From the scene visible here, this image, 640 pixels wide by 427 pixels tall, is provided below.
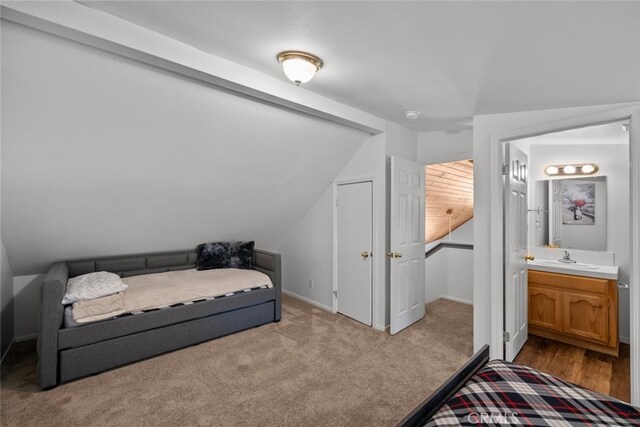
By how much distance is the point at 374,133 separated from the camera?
3443 millimetres

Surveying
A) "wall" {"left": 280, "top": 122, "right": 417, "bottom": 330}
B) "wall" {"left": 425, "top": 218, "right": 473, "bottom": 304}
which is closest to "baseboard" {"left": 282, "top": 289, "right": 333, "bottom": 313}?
"wall" {"left": 280, "top": 122, "right": 417, "bottom": 330}

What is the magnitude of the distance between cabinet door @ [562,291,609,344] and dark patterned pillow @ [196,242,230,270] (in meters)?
3.93

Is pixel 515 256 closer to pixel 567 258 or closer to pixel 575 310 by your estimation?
pixel 575 310

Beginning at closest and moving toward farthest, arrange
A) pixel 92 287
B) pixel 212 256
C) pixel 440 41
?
pixel 440 41, pixel 92 287, pixel 212 256

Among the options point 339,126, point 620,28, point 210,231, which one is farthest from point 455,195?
point 210,231

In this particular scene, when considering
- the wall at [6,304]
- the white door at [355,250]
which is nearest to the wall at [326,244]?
the white door at [355,250]

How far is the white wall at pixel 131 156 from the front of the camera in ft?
6.19

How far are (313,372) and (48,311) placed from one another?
2.13 meters

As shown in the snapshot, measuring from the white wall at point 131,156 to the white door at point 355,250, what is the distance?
0.44 meters

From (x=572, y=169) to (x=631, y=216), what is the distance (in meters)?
1.83

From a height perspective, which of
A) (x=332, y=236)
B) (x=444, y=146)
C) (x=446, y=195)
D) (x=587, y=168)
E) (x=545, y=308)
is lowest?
(x=545, y=308)

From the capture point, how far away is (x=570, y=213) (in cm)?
354

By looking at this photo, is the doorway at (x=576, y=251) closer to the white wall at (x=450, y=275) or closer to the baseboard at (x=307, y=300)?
the white wall at (x=450, y=275)

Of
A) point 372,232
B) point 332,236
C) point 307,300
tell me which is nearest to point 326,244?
point 332,236
